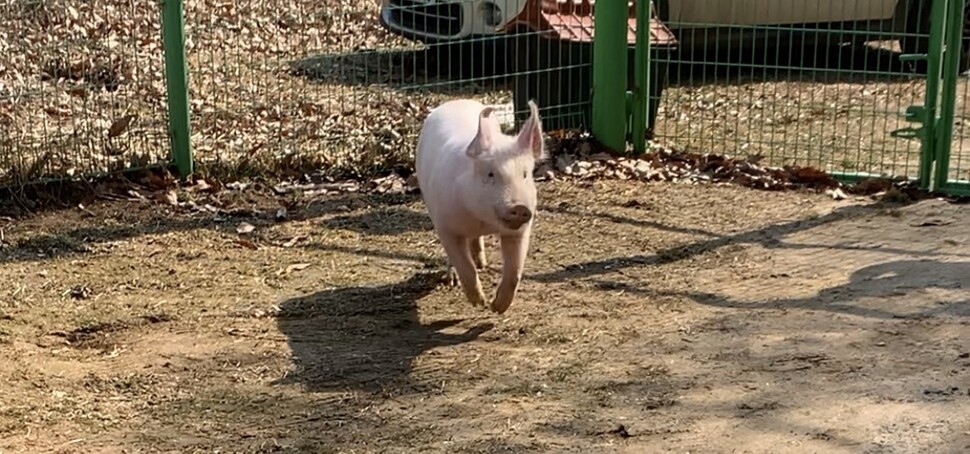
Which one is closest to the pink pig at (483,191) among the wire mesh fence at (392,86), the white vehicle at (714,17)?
the wire mesh fence at (392,86)

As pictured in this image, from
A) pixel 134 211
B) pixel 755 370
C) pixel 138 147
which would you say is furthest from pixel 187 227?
pixel 755 370

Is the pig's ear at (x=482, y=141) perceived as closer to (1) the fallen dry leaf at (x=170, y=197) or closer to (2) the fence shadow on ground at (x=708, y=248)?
(2) the fence shadow on ground at (x=708, y=248)

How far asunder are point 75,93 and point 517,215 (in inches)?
157

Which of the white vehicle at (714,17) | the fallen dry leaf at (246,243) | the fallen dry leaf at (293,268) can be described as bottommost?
the fallen dry leaf at (293,268)

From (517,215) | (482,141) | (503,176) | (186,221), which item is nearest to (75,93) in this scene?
(186,221)

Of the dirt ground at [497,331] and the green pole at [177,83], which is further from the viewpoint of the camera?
the green pole at [177,83]

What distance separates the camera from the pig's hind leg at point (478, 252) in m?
5.93

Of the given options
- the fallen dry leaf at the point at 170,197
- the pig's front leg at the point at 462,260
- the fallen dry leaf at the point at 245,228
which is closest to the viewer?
the pig's front leg at the point at 462,260

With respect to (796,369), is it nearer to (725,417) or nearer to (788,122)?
(725,417)

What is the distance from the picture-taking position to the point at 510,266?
519 centimetres

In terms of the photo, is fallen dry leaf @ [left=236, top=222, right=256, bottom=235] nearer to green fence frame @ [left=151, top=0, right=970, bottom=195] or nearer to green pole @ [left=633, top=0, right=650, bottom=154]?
green fence frame @ [left=151, top=0, right=970, bottom=195]

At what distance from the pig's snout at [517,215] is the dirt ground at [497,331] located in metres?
0.49

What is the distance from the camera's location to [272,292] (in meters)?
5.74

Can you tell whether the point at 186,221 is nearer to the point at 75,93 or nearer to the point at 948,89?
the point at 75,93
